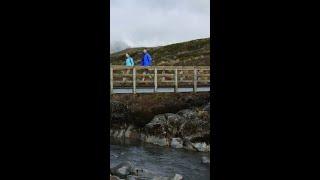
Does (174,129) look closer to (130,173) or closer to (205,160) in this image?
(205,160)

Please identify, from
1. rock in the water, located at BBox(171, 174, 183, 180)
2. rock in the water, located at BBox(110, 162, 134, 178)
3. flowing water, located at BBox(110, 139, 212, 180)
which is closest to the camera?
rock in the water, located at BBox(171, 174, 183, 180)

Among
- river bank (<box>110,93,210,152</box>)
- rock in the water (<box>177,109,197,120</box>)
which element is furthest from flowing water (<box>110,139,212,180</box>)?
rock in the water (<box>177,109,197,120</box>)

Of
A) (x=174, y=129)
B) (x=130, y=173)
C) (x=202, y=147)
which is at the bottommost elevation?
(x=130, y=173)

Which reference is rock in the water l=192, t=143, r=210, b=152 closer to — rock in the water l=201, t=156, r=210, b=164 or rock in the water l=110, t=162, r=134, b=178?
rock in the water l=201, t=156, r=210, b=164

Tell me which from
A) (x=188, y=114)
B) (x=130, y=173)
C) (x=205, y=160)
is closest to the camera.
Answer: (x=130, y=173)

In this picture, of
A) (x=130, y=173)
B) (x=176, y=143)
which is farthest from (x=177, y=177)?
(x=176, y=143)

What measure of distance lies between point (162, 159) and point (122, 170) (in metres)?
2.68

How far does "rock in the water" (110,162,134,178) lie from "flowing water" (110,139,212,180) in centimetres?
63

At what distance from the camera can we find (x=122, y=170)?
17766 mm

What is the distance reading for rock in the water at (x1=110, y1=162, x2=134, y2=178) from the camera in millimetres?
17573
